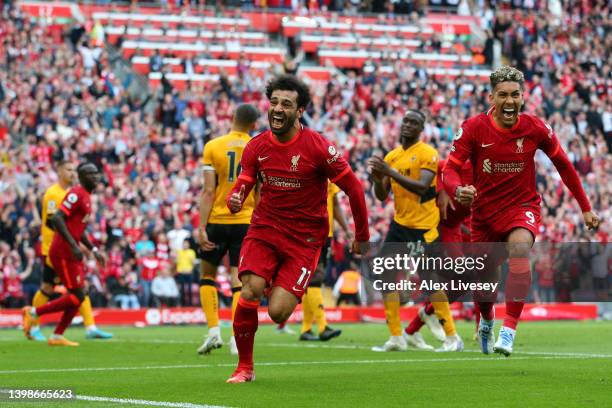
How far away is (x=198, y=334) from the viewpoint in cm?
2006

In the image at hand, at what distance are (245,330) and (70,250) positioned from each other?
7.01m

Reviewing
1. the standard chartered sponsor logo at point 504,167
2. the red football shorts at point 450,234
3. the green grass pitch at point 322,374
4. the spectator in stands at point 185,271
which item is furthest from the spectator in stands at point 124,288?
the standard chartered sponsor logo at point 504,167

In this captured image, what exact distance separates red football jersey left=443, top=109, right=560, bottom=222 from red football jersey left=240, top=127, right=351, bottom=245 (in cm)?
153

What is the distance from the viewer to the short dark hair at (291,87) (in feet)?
33.2

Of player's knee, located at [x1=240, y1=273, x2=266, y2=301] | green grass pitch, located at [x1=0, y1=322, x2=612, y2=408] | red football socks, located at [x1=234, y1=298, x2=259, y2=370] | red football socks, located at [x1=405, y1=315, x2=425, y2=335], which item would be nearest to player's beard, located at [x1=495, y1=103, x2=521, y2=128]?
green grass pitch, located at [x1=0, y1=322, x2=612, y2=408]

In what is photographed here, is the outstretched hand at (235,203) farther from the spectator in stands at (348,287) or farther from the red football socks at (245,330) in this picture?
the spectator in stands at (348,287)

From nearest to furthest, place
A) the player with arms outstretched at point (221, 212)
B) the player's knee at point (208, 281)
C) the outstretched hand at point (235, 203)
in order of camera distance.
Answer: the outstretched hand at point (235, 203) → the player with arms outstretched at point (221, 212) → the player's knee at point (208, 281)

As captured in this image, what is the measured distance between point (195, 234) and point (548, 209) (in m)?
10.2

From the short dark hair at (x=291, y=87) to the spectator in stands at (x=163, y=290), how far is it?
52.0 feet

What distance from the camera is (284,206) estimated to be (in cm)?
1021

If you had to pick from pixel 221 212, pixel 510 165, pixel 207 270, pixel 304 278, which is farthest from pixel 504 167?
pixel 207 270

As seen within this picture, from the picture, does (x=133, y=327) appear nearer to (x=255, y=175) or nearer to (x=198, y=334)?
(x=198, y=334)

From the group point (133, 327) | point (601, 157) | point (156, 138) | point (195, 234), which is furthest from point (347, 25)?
point (133, 327)

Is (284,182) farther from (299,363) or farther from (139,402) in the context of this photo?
(299,363)
